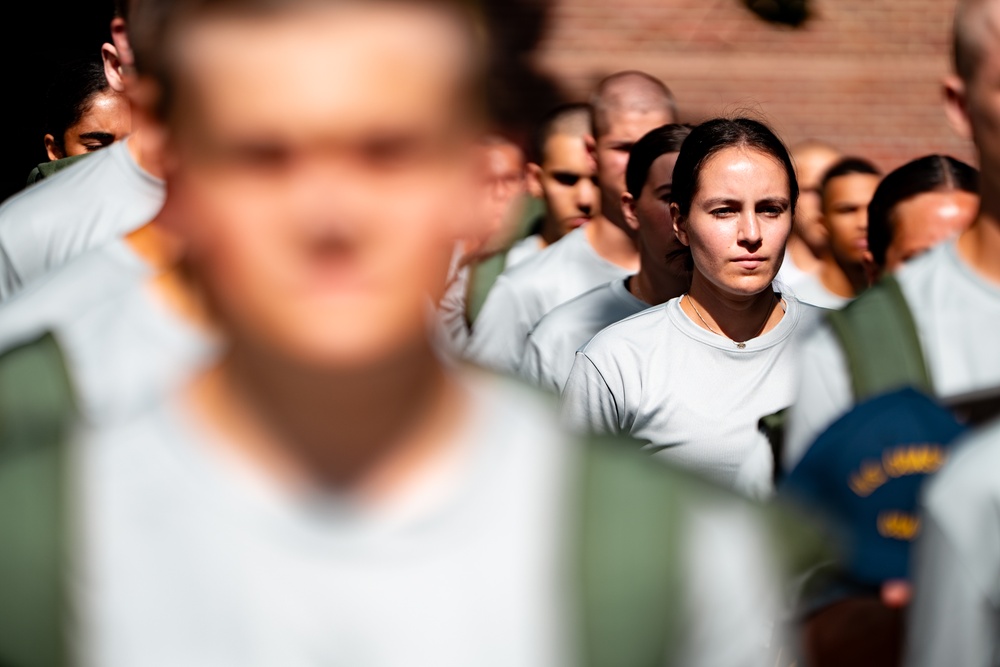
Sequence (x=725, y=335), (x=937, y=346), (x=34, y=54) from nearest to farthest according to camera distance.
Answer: (x=937, y=346) → (x=725, y=335) → (x=34, y=54)

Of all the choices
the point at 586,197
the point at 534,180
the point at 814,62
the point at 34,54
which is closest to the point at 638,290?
the point at 586,197

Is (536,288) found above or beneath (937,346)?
beneath

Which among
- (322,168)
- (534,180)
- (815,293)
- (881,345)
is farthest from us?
(534,180)

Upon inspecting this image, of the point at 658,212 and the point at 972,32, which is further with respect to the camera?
the point at 658,212

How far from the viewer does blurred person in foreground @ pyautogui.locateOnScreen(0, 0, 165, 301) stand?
130 inches

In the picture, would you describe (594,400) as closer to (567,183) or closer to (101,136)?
(101,136)

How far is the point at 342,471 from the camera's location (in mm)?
1037

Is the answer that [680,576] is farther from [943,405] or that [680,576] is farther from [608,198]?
[608,198]

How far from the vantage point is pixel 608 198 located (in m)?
5.11

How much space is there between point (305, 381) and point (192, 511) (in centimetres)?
14

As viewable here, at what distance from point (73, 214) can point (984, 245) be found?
6.77ft

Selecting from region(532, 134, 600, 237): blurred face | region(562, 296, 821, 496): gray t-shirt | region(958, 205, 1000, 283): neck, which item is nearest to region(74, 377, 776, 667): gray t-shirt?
region(958, 205, 1000, 283): neck

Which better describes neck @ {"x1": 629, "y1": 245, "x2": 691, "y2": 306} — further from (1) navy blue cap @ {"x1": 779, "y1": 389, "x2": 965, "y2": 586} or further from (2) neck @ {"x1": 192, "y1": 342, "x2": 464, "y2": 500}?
(2) neck @ {"x1": 192, "y1": 342, "x2": 464, "y2": 500}

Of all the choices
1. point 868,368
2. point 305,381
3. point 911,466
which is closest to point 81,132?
point 868,368
